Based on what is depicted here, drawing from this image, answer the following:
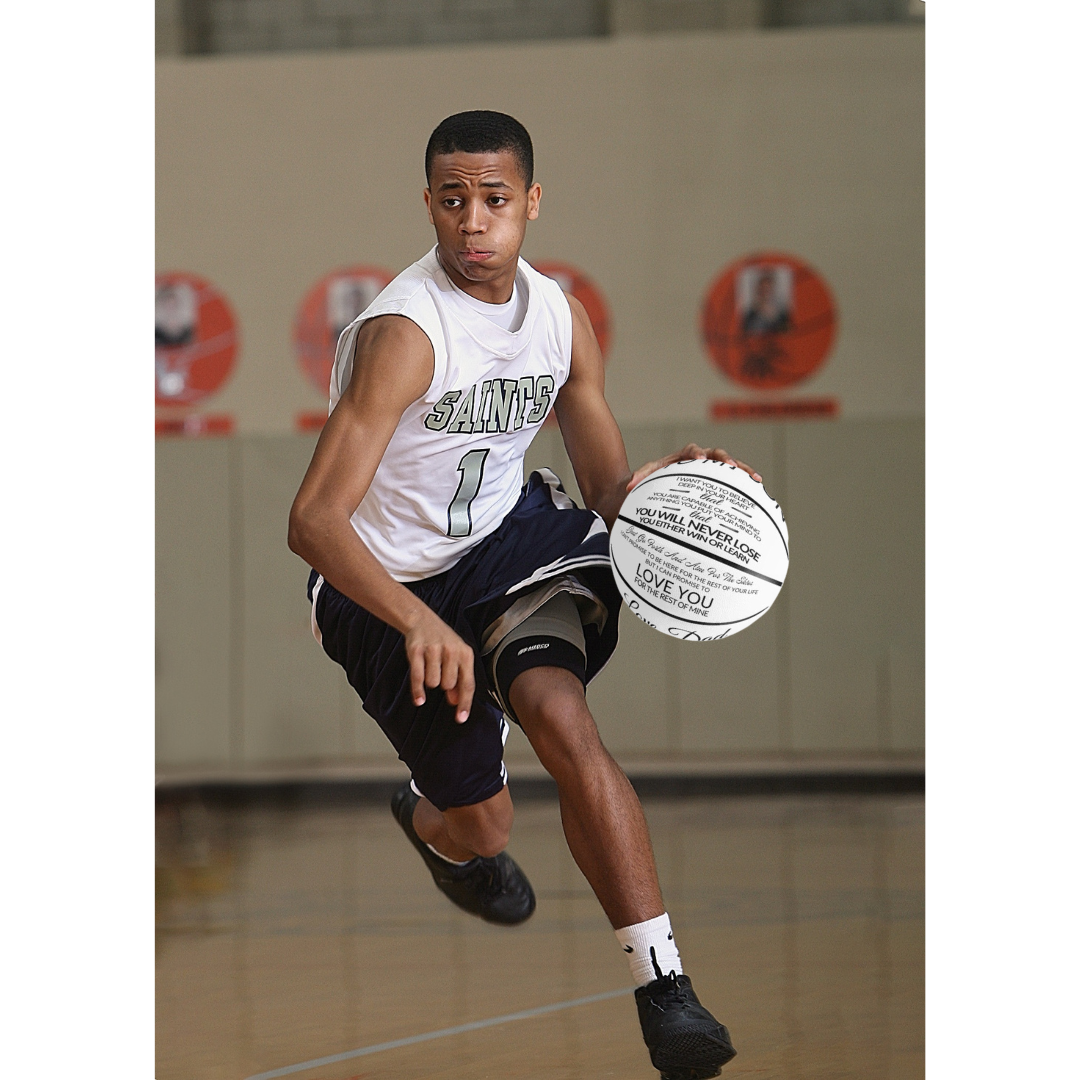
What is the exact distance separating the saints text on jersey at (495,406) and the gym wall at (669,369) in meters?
3.12

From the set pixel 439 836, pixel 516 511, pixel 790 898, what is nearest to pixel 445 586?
pixel 516 511

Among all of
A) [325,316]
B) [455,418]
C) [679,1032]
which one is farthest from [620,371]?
[679,1032]

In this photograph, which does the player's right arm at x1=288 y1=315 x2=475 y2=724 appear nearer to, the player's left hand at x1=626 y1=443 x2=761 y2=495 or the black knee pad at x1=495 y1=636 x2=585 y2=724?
the black knee pad at x1=495 y1=636 x2=585 y2=724

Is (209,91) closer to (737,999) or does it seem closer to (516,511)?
(516,511)

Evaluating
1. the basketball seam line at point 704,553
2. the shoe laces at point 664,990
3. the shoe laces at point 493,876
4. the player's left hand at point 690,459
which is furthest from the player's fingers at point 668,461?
the shoe laces at point 493,876

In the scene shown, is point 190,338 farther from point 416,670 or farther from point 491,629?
point 416,670

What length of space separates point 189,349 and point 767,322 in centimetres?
277

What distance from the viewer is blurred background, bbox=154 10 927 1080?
18.5 feet

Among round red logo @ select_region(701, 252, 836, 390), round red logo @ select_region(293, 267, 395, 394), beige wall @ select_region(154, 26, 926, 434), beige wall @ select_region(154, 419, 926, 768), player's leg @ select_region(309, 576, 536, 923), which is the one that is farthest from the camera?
beige wall @ select_region(154, 419, 926, 768)

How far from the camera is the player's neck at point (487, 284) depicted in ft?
8.87

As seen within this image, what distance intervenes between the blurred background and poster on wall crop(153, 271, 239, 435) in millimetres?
15

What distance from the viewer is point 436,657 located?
2.46 m

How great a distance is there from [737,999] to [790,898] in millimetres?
1432

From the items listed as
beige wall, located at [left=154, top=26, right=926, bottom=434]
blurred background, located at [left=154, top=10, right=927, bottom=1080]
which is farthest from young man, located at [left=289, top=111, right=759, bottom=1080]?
beige wall, located at [left=154, top=26, right=926, bottom=434]
